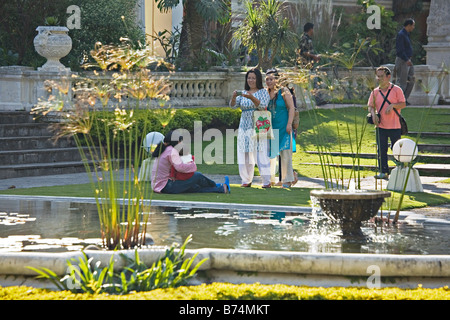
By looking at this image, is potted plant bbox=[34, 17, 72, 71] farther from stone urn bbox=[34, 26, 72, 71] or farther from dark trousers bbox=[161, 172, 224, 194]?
dark trousers bbox=[161, 172, 224, 194]

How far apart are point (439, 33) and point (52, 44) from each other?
11667mm

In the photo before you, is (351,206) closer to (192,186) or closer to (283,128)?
(192,186)

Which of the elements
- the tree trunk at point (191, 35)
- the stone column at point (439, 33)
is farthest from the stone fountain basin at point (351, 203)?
the stone column at point (439, 33)

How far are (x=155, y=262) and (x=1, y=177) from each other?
30.0ft

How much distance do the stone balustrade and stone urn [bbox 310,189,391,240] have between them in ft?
20.6

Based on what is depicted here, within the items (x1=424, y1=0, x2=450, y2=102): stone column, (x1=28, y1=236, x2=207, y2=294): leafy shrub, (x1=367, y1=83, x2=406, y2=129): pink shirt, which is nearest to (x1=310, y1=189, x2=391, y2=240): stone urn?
(x1=28, y1=236, x2=207, y2=294): leafy shrub

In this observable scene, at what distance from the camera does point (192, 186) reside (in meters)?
13.6

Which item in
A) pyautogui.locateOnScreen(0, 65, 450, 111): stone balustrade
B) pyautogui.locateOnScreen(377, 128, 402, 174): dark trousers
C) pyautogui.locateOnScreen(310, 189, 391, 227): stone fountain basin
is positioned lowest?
pyautogui.locateOnScreen(310, 189, 391, 227): stone fountain basin

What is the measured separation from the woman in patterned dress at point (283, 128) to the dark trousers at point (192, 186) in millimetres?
1275

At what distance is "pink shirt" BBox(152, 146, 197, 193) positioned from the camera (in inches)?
523

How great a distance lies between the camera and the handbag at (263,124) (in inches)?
564

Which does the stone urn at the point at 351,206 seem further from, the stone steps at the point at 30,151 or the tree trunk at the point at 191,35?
the tree trunk at the point at 191,35
